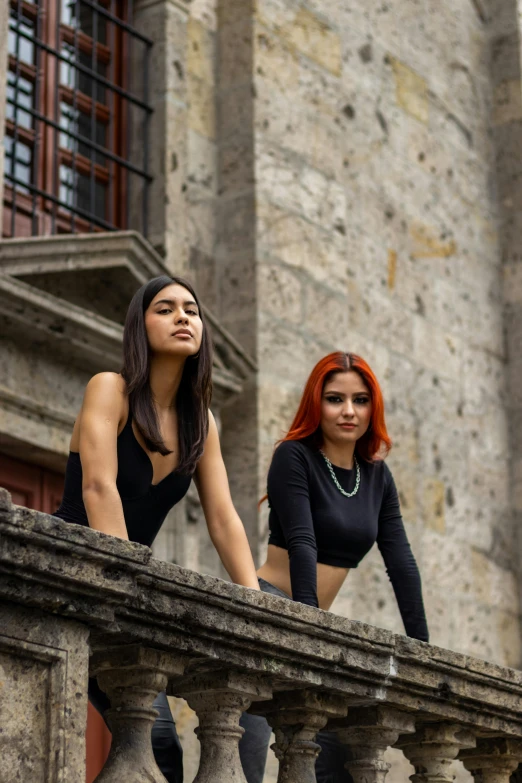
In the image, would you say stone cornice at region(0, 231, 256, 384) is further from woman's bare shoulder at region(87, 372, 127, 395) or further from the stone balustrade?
the stone balustrade

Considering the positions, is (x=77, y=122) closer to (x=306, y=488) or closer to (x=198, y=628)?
(x=306, y=488)

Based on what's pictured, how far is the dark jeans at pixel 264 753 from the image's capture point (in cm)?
342

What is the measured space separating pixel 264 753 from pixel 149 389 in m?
0.97

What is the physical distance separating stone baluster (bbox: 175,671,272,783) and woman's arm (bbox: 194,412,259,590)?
52 centimetres

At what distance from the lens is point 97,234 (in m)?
6.28

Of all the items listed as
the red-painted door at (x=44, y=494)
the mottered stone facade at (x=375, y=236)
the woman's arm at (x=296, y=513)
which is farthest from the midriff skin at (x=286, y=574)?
the mottered stone facade at (x=375, y=236)

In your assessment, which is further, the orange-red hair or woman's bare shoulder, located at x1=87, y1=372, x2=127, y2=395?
the orange-red hair

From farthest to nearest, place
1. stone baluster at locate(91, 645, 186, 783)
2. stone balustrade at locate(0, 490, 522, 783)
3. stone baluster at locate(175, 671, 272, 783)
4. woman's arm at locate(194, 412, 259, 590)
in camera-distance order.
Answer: woman's arm at locate(194, 412, 259, 590) → stone baluster at locate(175, 671, 272, 783) → stone baluster at locate(91, 645, 186, 783) → stone balustrade at locate(0, 490, 522, 783)

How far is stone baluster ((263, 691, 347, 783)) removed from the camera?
3.05 m

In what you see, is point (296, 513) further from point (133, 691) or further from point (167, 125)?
point (167, 125)

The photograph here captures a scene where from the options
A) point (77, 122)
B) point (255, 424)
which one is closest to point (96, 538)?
point (255, 424)

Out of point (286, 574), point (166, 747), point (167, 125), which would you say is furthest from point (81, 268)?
point (166, 747)

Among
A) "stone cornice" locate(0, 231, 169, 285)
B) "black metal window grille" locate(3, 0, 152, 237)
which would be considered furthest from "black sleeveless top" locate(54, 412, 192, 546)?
"black metal window grille" locate(3, 0, 152, 237)

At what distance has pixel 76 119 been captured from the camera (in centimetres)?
710
